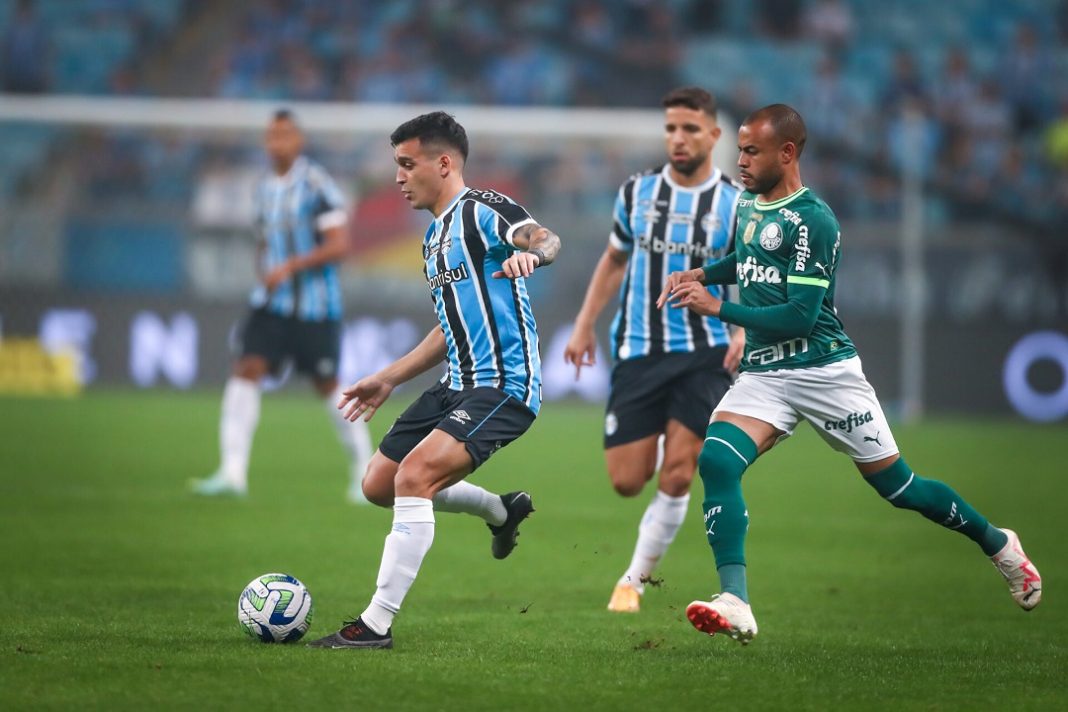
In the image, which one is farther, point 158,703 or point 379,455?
point 379,455

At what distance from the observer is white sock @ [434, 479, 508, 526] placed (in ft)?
21.7

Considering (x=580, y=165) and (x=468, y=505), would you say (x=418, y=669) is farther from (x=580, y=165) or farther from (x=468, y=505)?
(x=580, y=165)

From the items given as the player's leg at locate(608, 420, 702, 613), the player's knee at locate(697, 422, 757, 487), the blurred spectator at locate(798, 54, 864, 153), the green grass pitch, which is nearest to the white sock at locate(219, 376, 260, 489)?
the green grass pitch

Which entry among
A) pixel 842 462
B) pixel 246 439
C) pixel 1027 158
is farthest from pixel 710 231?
pixel 1027 158

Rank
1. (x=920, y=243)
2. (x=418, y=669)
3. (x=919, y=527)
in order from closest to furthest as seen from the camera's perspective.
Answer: (x=418, y=669) → (x=919, y=527) → (x=920, y=243)

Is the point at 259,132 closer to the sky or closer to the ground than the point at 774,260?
closer to the sky

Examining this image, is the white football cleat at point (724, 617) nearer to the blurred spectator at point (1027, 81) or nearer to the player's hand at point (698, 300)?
the player's hand at point (698, 300)

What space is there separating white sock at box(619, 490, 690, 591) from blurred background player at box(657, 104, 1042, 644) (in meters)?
1.27

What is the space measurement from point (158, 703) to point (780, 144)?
3128 millimetres

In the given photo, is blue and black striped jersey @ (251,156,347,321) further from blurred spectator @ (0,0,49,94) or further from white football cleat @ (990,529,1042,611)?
blurred spectator @ (0,0,49,94)

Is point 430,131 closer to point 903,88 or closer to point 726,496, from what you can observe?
point 726,496

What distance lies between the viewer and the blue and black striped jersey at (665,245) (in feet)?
25.3

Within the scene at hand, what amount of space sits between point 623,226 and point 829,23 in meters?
19.8

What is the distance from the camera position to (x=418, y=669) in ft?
18.0
